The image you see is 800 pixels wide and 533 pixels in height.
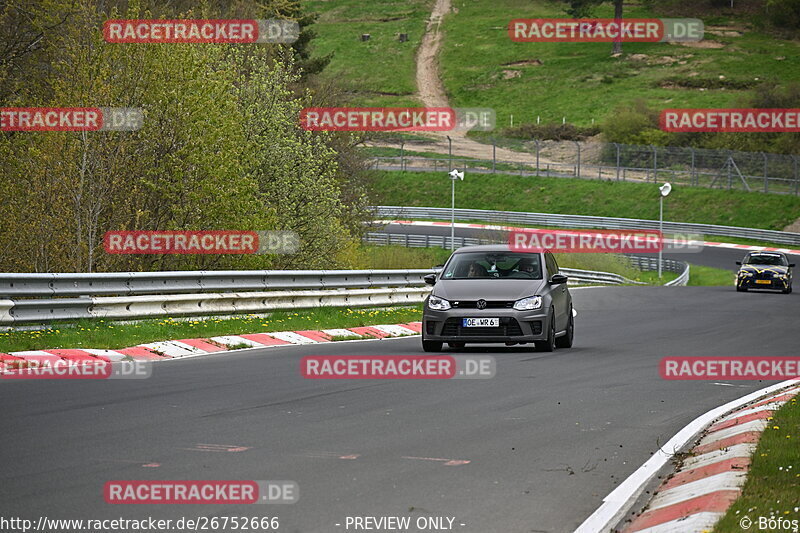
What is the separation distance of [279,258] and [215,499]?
81.5ft

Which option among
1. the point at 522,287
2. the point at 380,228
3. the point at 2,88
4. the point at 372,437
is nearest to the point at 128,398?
the point at 372,437

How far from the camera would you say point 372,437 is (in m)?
9.61

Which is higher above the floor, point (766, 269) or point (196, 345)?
point (766, 269)

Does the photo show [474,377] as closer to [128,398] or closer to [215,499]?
[128,398]

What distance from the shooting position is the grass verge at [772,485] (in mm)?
6266

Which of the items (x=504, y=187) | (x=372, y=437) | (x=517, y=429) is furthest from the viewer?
(x=504, y=187)

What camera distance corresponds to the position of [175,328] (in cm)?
1912

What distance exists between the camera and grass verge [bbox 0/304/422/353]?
16344mm

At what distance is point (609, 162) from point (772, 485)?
248 feet

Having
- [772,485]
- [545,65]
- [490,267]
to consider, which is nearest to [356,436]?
[772,485]

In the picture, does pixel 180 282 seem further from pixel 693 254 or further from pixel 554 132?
pixel 554 132

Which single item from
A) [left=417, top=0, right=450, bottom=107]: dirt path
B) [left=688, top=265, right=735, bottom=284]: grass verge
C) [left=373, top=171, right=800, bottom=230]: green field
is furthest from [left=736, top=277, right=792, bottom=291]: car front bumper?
[left=417, top=0, right=450, bottom=107]: dirt path

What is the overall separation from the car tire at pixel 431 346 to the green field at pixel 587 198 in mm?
52343

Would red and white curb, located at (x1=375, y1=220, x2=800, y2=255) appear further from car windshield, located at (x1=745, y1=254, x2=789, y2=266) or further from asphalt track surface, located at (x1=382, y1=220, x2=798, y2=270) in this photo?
car windshield, located at (x1=745, y1=254, x2=789, y2=266)
